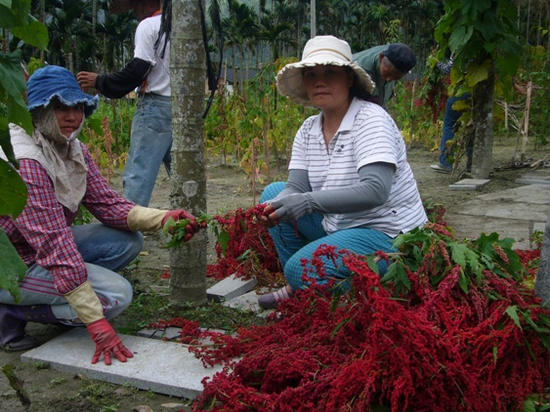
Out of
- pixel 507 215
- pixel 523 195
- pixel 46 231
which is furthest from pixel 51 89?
pixel 523 195

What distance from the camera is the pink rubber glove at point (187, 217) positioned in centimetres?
265

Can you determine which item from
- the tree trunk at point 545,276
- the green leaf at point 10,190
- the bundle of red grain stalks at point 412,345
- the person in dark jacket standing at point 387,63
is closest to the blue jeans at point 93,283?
the bundle of red grain stalks at point 412,345

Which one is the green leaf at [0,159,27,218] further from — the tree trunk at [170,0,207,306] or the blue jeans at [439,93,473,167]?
the blue jeans at [439,93,473,167]

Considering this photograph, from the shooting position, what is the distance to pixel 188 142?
9.74 ft

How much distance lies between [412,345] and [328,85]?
138cm

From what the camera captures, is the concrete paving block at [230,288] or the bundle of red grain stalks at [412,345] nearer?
the bundle of red grain stalks at [412,345]

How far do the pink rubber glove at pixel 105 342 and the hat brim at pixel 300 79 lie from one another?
1.41 meters

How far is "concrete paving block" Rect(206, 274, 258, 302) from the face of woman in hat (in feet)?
3.88

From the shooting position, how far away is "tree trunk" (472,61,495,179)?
6.79 m

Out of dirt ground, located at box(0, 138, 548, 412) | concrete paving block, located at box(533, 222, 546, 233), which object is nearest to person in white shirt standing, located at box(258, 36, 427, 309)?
dirt ground, located at box(0, 138, 548, 412)

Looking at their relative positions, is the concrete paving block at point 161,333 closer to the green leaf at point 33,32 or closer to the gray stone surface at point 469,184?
the green leaf at point 33,32

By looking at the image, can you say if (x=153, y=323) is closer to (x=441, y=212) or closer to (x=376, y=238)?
(x=376, y=238)

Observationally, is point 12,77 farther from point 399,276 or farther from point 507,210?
point 507,210

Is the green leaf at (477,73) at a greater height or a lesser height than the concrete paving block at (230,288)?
greater
